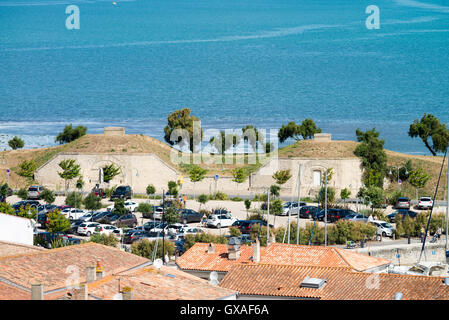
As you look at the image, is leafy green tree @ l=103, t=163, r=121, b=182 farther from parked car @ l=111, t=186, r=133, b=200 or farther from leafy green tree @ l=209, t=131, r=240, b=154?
leafy green tree @ l=209, t=131, r=240, b=154

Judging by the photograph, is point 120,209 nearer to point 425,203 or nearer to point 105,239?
point 105,239

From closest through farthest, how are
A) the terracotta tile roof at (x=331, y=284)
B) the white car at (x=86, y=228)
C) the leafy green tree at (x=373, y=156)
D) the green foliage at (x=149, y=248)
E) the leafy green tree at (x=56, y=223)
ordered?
the terracotta tile roof at (x=331, y=284) < the green foliage at (x=149, y=248) < the leafy green tree at (x=56, y=223) < the white car at (x=86, y=228) < the leafy green tree at (x=373, y=156)

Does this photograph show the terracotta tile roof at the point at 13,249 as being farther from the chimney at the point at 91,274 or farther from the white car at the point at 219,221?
the white car at the point at 219,221

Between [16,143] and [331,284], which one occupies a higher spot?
[16,143]

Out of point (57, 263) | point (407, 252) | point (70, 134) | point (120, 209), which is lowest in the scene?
point (407, 252)

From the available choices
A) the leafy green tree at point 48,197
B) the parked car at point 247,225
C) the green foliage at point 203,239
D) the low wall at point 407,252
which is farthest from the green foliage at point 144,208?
the low wall at point 407,252

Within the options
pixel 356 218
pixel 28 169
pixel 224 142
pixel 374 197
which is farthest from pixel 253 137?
pixel 356 218

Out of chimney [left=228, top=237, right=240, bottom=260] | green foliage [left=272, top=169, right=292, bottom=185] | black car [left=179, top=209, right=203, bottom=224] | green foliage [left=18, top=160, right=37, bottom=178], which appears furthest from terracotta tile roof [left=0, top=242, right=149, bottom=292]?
green foliage [left=18, top=160, right=37, bottom=178]

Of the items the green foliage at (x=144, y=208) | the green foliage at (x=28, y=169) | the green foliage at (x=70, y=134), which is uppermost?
the green foliage at (x=70, y=134)
